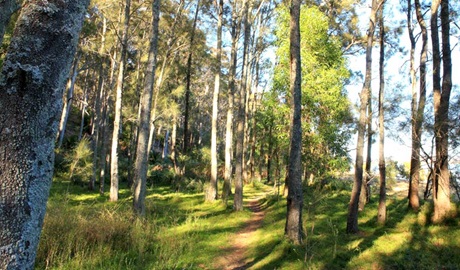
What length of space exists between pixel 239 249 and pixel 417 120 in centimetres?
803

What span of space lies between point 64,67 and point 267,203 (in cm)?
1518

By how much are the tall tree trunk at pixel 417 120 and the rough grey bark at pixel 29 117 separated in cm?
1132

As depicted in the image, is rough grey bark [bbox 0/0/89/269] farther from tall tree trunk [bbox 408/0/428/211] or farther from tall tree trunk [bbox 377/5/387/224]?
tall tree trunk [bbox 377/5/387/224]

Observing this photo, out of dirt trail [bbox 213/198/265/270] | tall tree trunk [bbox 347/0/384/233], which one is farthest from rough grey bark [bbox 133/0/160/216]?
tall tree trunk [bbox 347/0/384/233]

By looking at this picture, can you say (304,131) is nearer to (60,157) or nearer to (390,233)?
(390,233)

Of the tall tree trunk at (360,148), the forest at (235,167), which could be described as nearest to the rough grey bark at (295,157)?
the forest at (235,167)

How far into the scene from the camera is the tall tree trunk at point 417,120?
11062mm

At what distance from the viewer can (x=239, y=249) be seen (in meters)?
8.03

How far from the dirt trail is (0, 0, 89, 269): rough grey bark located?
545 centimetres

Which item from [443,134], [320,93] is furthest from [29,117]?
[320,93]

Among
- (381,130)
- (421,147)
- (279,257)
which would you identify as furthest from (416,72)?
(279,257)

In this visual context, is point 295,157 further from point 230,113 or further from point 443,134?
point 230,113

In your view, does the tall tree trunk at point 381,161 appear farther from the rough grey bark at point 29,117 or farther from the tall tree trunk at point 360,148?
the rough grey bark at point 29,117

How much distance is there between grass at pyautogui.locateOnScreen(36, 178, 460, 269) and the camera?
5082 mm
